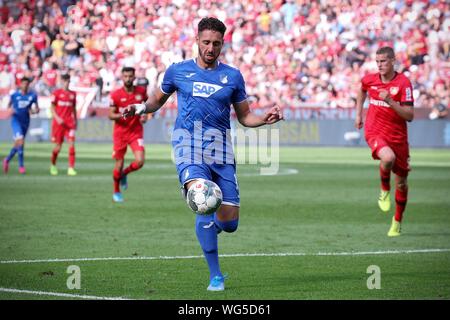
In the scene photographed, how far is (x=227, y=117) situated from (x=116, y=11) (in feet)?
125

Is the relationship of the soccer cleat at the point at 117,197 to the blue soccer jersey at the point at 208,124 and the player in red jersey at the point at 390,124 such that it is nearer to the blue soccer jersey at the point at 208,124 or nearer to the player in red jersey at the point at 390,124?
the player in red jersey at the point at 390,124

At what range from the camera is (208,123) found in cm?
930

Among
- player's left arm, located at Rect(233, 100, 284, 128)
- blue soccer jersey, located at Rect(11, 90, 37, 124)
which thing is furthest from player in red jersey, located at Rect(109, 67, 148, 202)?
player's left arm, located at Rect(233, 100, 284, 128)

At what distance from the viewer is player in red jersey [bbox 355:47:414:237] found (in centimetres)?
1350

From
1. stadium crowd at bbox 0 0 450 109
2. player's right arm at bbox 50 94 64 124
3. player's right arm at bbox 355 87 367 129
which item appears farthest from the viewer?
stadium crowd at bbox 0 0 450 109

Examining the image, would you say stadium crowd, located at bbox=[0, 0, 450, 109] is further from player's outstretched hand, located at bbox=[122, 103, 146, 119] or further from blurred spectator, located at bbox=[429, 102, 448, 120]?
player's outstretched hand, located at bbox=[122, 103, 146, 119]

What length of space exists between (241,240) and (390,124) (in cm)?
273

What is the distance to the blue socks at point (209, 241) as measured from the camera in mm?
8969

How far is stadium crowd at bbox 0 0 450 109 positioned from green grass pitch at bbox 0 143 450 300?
13288 millimetres

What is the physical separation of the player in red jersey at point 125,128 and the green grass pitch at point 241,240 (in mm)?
583

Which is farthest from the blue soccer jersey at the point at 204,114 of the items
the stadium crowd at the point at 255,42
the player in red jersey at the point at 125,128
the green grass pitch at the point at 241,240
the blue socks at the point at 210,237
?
the stadium crowd at the point at 255,42

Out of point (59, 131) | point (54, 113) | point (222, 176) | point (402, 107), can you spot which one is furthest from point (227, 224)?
point (59, 131)

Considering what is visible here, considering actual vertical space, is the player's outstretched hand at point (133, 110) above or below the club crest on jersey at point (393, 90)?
above
